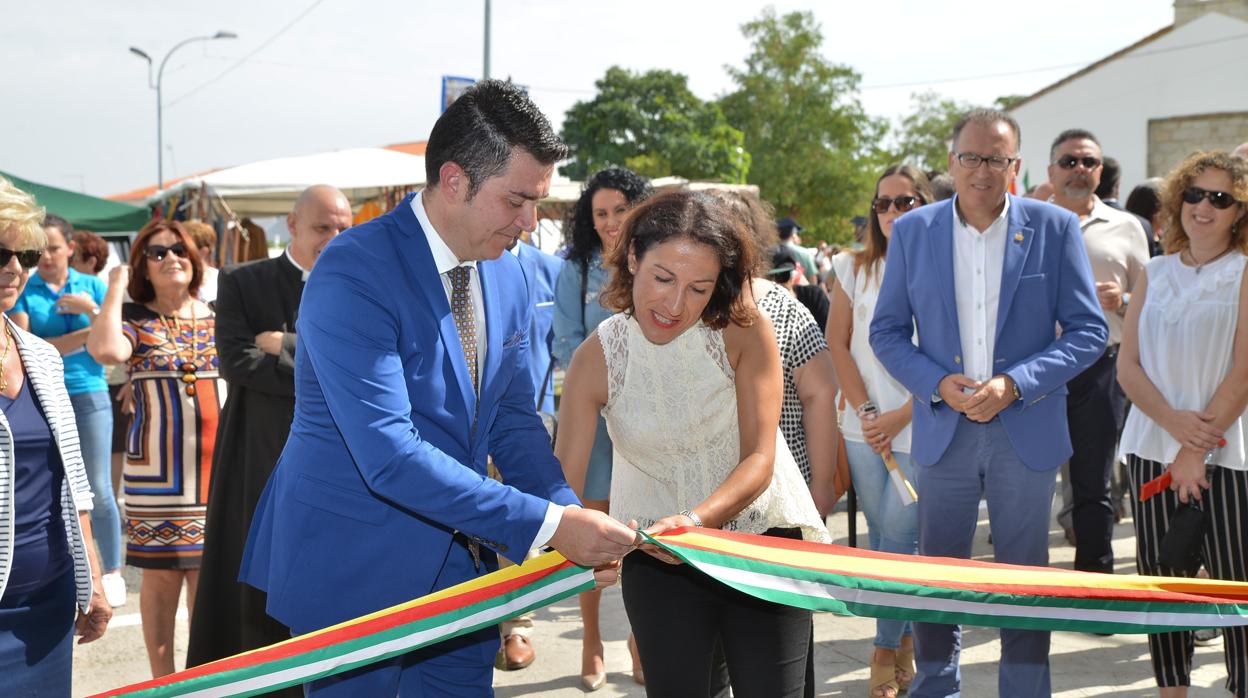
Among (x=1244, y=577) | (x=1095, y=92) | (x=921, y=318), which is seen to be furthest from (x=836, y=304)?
(x=1095, y=92)

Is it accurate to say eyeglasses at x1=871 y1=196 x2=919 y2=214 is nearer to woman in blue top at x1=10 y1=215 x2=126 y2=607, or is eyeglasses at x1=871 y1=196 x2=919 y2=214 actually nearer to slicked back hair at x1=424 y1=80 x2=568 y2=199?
slicked back hair at x1=424 y1=80 x2=568 y2=199

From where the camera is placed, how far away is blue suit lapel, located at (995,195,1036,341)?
4.05 m

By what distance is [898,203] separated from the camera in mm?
5305

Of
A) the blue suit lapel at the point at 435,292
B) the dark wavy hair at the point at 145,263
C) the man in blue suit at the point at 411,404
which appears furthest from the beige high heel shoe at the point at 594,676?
the blue suit lapel at the point at 435,292

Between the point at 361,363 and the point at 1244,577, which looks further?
the point at 1244,577

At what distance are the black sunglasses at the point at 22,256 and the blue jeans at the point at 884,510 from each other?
3.39m

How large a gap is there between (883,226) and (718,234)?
7.73 feet

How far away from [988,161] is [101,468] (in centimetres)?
551

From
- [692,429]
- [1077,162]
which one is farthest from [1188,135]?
[692,429]

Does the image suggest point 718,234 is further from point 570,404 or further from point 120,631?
point 120,631

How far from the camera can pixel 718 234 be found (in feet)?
10.4

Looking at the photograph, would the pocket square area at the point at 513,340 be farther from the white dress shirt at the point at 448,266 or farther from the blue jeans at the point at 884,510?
the blue jeans at the point at 884,510

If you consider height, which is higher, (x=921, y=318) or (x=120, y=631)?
(x=921, y=318)

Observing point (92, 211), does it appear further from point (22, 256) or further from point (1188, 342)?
point (1188, 342)
